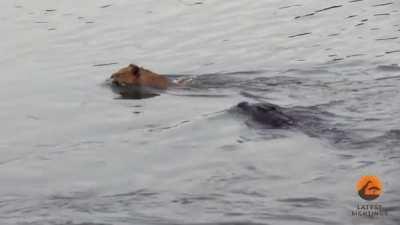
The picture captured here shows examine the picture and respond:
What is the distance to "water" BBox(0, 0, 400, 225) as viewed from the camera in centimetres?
672

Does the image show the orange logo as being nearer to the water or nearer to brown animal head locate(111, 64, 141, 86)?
the water

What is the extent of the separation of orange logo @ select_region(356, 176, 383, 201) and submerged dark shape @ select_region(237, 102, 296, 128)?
1.94 meters

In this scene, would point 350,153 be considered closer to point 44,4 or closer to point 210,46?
point 210,46

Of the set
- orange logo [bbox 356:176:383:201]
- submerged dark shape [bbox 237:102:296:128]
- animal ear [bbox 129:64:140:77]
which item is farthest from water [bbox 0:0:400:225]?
animal ear [bbox 129:64:140:77]

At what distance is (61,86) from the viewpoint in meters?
11.7

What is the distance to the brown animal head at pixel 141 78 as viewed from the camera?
1124 centimetres

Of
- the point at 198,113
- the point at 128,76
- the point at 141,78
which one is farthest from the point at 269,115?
the point at 128,76

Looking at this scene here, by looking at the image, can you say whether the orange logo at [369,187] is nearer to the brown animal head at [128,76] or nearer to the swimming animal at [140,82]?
the swimming animal at [140,82]

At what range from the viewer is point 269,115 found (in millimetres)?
8859

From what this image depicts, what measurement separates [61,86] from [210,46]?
314 centimetres

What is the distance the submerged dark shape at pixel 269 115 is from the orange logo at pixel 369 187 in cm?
194

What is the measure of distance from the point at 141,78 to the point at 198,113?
5.45 ft

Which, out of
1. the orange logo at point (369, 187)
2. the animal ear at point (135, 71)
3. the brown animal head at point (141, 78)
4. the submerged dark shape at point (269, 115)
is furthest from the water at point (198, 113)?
the animal ear at point (135, 71)

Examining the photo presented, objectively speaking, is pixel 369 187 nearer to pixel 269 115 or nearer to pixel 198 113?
pixel 269 115
